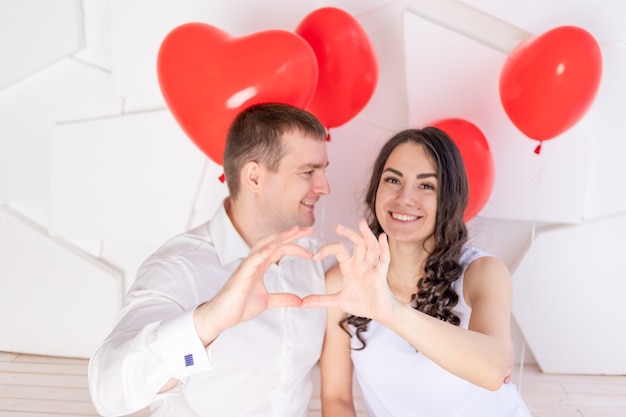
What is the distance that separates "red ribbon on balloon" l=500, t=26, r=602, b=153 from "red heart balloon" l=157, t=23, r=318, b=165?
2.64 ft

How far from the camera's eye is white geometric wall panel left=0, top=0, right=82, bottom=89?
111 inches

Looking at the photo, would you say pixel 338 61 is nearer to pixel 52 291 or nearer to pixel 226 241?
pixel 226 241

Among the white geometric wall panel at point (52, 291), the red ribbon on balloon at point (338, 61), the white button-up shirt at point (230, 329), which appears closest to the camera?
the white button-up shirt at point (230, 329)

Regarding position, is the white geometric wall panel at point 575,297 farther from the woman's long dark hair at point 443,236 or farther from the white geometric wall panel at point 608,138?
the woman's long dark hair at point 443,236

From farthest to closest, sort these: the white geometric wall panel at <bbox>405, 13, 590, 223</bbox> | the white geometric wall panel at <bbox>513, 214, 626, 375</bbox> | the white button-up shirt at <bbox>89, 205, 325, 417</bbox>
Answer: the white geometric wall panel at <bbox>513, 214, 626, 375</bbox> → the white geometric wall panel at <bbox>405, 13, 590, 223</bbox> → the white button-up shirt at <bbox>89, 205, 325, 417</bbox>

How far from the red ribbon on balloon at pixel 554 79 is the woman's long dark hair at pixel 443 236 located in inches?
19.1

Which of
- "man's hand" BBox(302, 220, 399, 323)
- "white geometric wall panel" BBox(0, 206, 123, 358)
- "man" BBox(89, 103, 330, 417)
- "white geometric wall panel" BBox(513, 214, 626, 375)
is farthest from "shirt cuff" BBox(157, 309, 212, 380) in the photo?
"white geometric wall panel" BBox(513, 214, 626, 375)

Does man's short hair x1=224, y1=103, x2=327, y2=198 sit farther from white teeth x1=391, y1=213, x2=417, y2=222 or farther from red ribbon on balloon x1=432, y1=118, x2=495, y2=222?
red ribbon on balloon x1=432, y1=118, x2=495, y2=222

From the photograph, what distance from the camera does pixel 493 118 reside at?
2723 millimetres

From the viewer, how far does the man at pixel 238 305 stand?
121cm

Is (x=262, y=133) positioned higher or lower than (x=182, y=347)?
higher

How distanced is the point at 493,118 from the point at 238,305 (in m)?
1.91

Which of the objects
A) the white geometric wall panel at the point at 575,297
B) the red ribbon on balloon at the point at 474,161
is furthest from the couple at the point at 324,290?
the white geometric wall panel at the point at 575,297

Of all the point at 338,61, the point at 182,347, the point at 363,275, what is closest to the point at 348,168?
the point at 338,61
